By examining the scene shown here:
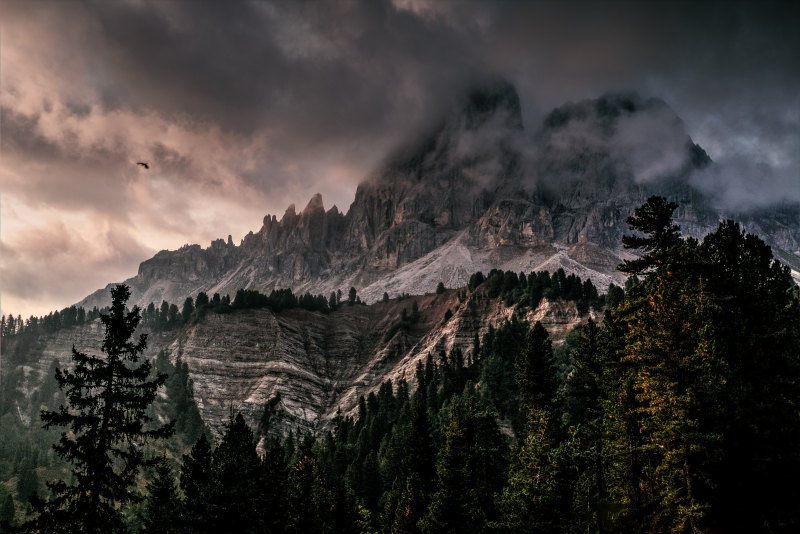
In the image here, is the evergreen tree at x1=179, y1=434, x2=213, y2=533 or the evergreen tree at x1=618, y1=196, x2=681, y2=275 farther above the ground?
the evergreen tree at x1=618, y1=196, x2=681, y2=275

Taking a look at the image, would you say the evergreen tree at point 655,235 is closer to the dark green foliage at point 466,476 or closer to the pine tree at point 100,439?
A: the dark green foliage at point 466,476

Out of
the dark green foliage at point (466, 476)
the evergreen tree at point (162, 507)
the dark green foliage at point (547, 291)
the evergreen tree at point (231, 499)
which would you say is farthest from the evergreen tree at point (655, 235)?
the dark green foliage at point (547, 291)

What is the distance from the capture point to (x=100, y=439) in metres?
22.6

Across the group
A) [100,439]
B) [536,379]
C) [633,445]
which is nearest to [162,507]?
[100,439]

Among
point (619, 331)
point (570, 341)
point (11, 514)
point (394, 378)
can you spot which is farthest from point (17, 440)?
point (619, 331)

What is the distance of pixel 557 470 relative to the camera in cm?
3403

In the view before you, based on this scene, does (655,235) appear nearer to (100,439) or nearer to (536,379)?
(536,379)

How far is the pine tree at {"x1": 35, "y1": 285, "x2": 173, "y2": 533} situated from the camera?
69.7ft

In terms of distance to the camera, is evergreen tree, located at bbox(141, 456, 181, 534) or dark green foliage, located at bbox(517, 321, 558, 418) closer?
evergreen tree, located at bbox(141, 456, 181, 534)

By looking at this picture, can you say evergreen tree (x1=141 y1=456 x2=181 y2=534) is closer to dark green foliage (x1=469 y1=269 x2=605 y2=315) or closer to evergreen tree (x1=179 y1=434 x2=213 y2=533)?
evergreen tree (x1=179 y1=434 x2=213 y2=533)

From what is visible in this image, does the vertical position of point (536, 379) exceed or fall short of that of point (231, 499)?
it exceeds it

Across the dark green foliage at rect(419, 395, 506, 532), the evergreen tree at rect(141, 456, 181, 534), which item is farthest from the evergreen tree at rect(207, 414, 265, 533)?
the dark green foliage at rect(419, 395, 506, 532)

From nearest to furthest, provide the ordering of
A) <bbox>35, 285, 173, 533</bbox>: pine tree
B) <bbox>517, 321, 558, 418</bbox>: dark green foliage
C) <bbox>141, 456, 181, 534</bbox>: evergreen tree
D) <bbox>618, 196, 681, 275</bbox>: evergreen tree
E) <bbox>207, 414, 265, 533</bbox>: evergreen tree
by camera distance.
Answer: <bbox>35, 285, 173, 533</bbox>: pine tree → <bbox>207, 414, 265, 533</bbox>: evergreen tree → <bbox>618, 196, 681, 275</bbox>: evergreen tree → <bbox>141, 456, 181, 534</bbox>: evergreen tree → <bbox>517, 321, 558, 418</bbox>: dark green foliage

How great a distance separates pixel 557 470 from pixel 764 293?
15.8m
